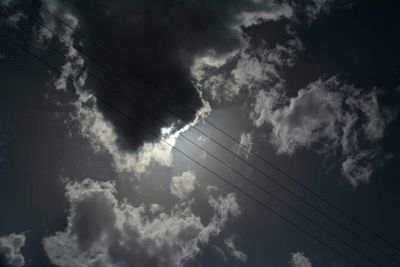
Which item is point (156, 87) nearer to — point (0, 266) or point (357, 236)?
point (357, 236)

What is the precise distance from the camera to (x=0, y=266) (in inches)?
1204

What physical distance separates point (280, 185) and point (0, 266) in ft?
78.9

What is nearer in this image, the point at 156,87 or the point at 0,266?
the point at 156,87

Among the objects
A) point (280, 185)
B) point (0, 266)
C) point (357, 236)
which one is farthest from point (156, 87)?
point (0, 266)

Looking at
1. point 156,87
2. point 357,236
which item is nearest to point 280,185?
point 357,236

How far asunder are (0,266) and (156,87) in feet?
70.2

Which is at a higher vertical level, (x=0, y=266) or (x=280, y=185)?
(x=280, y=185)

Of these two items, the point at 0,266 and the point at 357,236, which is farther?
the point at 0,266

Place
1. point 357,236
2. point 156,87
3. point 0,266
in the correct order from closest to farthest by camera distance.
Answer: point 156,87, point 357,236, point 0,266

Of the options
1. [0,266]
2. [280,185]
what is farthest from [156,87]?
[0,266]

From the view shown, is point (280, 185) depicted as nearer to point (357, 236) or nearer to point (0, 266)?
point (357, 236)

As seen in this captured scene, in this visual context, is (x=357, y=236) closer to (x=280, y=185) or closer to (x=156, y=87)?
(x=280, y=185)

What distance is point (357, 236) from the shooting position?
23469mm

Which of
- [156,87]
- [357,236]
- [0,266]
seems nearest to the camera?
[156,87]
